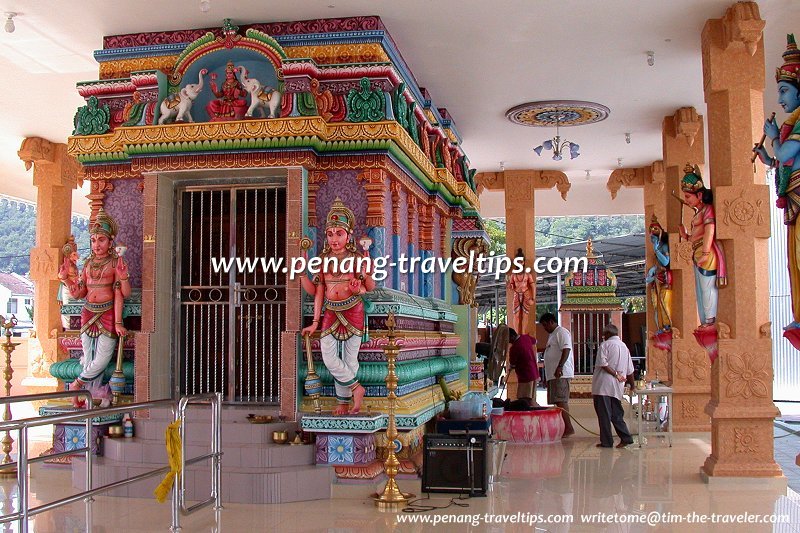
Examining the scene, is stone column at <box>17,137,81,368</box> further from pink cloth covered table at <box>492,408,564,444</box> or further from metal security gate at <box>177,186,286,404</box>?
pink cloth covered table at <box>492,408,564,444</box>

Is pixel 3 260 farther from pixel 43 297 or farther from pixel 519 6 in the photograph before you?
pixel 519 6

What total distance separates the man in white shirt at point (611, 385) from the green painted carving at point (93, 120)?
612cm

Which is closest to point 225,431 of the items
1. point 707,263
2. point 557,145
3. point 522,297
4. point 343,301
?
point 343,301

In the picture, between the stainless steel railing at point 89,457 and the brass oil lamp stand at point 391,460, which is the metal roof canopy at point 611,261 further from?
the stainless steel railing at point 89,457

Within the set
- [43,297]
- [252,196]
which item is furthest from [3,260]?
[252,196]

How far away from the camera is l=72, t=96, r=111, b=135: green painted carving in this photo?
330 inches

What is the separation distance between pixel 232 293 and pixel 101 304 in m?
1.20

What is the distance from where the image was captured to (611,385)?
1005 cm

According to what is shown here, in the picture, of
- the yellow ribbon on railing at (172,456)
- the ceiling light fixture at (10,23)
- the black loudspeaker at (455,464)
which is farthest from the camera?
the ceiling light fixture at (10,23)

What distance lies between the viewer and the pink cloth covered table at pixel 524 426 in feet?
34.4

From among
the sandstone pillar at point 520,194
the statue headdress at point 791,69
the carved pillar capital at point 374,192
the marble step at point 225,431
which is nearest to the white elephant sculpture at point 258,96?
the carved pillar capital at point 374,192

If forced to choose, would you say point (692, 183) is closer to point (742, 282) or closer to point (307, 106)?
point (742, 282)

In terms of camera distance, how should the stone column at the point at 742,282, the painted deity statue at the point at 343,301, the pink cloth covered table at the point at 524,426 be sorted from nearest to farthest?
the painted deity statue at the point at 343,301, the stone column at the point at 742,282, the pink cloth covered table at the point at 524,426

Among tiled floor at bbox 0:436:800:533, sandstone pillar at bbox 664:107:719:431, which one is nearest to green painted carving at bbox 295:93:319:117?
tiled floor at bbox 0:436:800:533
